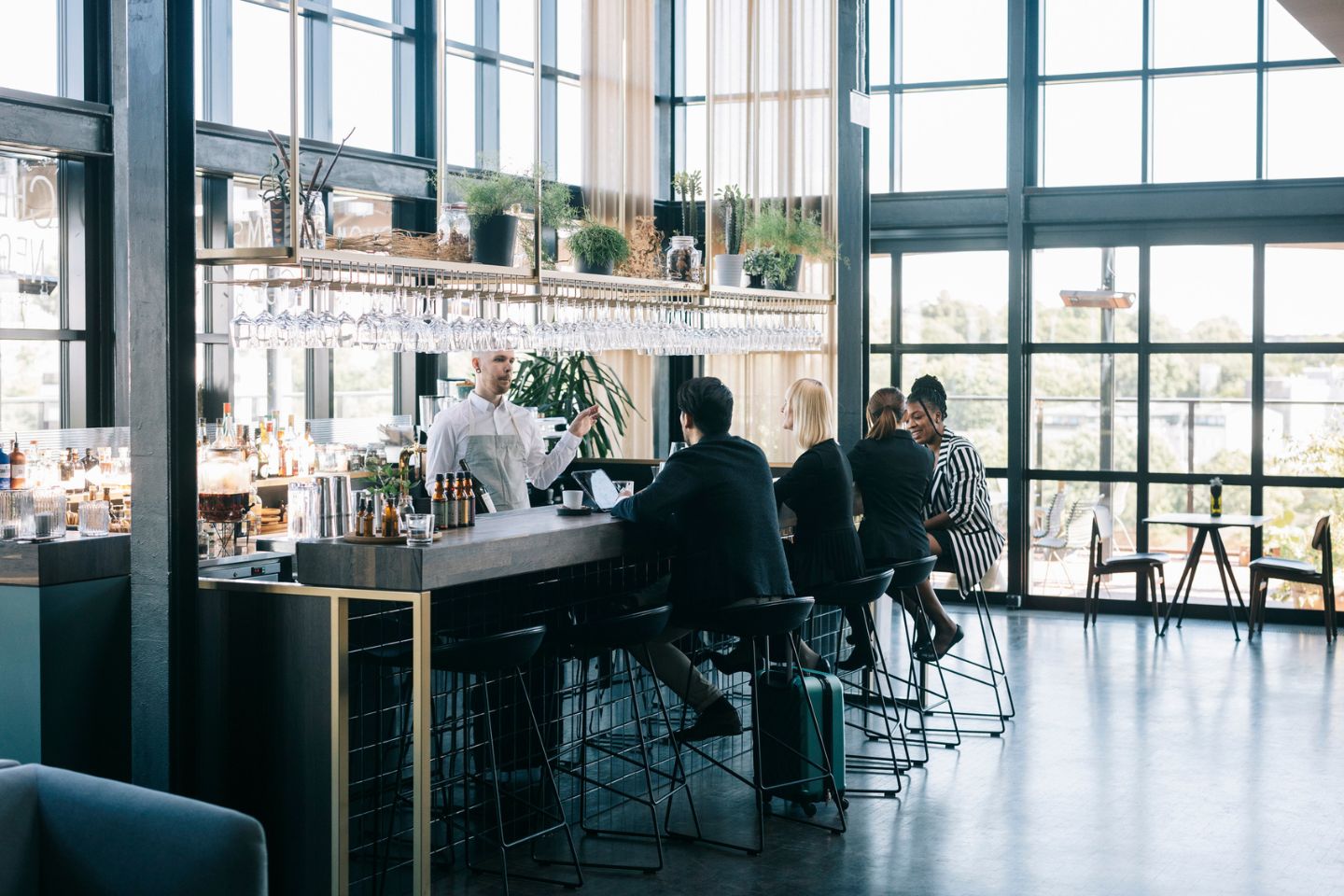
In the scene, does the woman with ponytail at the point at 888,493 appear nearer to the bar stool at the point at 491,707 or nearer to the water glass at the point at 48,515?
the bar stool at the point at 491,707

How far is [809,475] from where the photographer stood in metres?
5.97

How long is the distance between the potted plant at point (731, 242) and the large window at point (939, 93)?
12.1 feet

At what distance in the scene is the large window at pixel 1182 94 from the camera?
10023 mm

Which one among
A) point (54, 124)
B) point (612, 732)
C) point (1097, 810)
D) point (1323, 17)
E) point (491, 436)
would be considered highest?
point (54, 124)

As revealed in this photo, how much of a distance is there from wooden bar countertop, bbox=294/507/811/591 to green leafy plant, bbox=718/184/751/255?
8.02 feet

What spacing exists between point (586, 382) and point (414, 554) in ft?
17.5

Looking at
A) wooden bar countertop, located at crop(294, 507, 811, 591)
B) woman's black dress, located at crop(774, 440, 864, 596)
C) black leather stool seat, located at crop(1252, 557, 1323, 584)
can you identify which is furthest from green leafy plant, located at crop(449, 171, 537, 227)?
black leather stool seat, located at crop(1252, 557, 1323, 584)

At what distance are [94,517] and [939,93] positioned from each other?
7.54 metres

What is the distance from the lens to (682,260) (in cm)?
705

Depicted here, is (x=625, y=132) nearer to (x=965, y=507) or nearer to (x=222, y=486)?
(x=965, y=507)

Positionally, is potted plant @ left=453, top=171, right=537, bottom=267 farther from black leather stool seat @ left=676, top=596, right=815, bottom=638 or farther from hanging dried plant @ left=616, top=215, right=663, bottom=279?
black leather stool seat @ left=676, top=596, right=815, bottom=638

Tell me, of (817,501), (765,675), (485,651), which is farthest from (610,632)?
(817,501)

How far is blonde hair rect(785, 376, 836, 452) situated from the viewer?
6121mm

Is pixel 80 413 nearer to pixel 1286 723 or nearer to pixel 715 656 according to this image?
pixel 715 656
